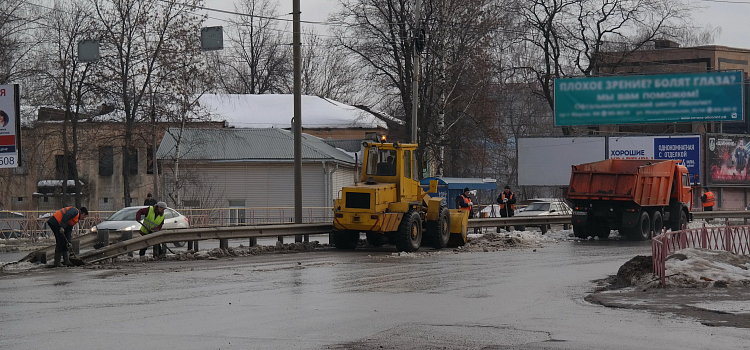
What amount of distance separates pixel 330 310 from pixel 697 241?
8.93 meters

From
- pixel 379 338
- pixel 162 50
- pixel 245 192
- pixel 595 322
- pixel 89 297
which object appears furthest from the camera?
pixel 245 192

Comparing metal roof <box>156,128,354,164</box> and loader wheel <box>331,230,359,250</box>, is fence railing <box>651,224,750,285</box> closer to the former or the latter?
loader wheel <box>331,230,359,250</box>

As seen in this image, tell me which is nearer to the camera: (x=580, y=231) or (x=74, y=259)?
(x=74, y=259)

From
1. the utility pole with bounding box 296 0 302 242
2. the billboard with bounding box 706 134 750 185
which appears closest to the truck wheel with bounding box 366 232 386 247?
the utility pole with bounding box 296 0 302 242

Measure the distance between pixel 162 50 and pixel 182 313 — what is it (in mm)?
30756

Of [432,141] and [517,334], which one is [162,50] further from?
[517,334]

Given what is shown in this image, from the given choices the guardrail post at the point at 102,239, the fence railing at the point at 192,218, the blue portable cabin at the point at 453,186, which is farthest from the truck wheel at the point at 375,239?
the blue portable cabin at the point at 453,186

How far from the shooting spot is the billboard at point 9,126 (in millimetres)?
23766

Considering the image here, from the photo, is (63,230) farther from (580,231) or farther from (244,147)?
(244,147)

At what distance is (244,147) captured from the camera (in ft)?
168

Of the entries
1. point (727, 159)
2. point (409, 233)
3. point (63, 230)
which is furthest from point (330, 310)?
point (727, 159)

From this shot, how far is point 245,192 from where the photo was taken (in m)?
50.9

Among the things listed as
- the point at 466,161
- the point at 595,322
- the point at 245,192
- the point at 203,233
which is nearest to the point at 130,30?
the point at 245,192

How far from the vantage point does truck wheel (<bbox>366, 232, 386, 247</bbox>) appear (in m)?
24.9
